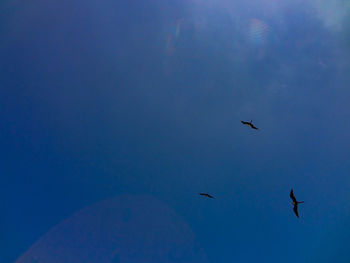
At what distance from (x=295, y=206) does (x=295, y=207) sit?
133 millimetres

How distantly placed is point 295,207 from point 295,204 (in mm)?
530

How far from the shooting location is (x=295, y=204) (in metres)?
33.9

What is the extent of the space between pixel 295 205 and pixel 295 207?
305 mm

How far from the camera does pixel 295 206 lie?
1345 inches

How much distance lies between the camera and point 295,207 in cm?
3419

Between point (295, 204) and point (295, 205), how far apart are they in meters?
0.23

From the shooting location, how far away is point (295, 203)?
3381 cm

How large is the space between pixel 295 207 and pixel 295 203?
27.8 inches

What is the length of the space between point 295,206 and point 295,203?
1.91 feet

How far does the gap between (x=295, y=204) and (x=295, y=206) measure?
408mm
